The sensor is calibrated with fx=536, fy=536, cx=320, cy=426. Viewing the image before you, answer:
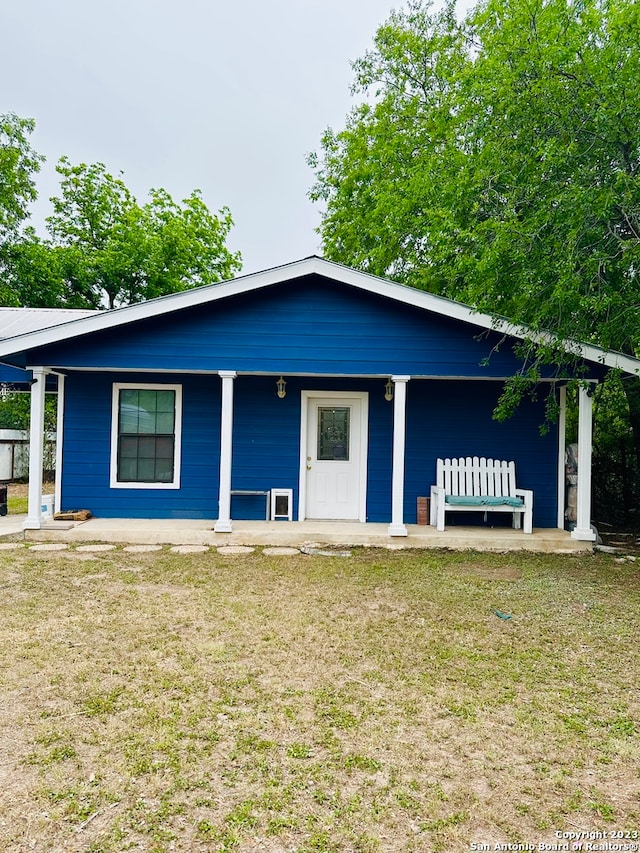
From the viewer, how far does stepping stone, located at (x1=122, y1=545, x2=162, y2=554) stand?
20.1ft

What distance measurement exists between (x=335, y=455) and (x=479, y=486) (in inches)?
80.4

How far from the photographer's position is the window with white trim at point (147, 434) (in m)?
7.57

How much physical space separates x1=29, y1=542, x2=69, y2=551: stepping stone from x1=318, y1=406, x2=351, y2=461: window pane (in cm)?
351

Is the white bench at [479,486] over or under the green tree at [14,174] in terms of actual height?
under

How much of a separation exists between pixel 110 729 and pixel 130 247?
67.3ft

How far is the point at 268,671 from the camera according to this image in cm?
308

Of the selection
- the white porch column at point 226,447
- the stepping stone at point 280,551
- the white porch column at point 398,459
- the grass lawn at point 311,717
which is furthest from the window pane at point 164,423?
the white porch column at point 398,459

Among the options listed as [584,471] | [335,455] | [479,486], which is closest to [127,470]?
[335,455]

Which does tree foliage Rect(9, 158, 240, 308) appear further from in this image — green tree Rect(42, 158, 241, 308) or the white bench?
the white bench

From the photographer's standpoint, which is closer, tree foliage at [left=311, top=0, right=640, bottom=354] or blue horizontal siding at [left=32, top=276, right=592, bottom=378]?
tree foliage at [left=311, top=0, right=640, bottom=354]

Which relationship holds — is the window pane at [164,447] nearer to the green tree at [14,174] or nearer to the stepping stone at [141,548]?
the stepping stone at [141,548]

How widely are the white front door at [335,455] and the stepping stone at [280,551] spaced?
1319 mm

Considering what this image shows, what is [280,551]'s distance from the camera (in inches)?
247

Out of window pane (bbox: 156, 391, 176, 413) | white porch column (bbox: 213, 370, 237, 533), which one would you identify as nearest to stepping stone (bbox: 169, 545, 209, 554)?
white porch column (bbox: 213, 370, 237, 533)
